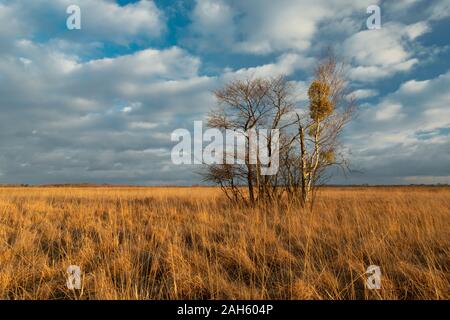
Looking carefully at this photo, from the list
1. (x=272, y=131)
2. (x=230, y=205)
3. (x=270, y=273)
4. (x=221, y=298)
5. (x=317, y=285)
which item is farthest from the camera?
(x=230, y=205)

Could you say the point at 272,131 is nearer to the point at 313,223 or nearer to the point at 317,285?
the point at 313,223

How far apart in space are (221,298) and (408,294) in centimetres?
217

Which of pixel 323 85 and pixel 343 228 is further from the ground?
pixel 323 85

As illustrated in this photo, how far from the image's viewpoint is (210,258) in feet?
15.7

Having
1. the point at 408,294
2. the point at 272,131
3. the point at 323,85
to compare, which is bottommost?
the point at 408,294

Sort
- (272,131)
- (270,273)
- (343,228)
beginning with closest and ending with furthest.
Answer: (270,273), (343,228), (272,131)
